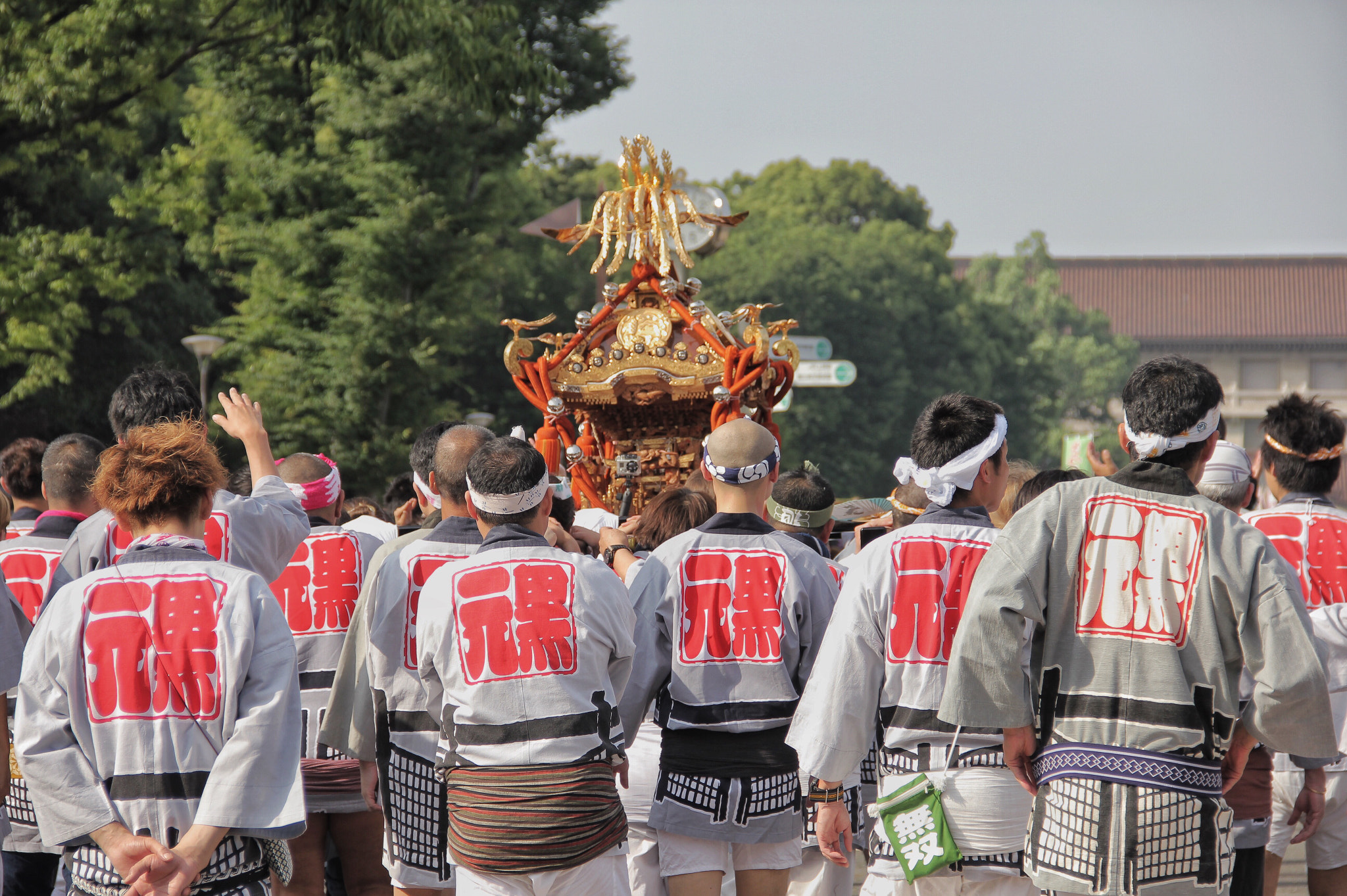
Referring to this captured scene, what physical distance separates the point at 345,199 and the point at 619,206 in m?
11.8

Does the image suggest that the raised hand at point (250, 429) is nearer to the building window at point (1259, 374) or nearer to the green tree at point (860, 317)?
the green tree at point (860, 317)

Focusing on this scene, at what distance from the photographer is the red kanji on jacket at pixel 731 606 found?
146 inches

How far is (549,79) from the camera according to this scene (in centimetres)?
1247

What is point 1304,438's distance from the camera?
4352 mm

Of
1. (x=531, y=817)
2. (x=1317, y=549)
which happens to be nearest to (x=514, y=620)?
(x=531, y=817)

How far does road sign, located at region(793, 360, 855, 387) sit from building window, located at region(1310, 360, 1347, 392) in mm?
46819

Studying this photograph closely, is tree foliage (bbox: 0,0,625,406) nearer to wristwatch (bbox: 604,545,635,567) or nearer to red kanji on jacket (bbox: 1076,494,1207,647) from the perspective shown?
wristwatch (bbox: 604,545,635,567)

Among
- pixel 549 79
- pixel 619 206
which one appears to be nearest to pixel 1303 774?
pixel 619 206

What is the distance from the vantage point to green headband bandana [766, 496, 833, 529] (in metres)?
4.70

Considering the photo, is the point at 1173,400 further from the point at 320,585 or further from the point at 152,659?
the point at 320,585

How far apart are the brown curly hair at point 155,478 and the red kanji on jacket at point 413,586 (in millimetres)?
963

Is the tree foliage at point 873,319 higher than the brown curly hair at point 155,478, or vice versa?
the tree foliage at point 873,319

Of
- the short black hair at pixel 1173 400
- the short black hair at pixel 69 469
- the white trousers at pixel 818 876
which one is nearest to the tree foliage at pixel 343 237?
the short black hair at pixel 69 469

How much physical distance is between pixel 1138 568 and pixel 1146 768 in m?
0.42
